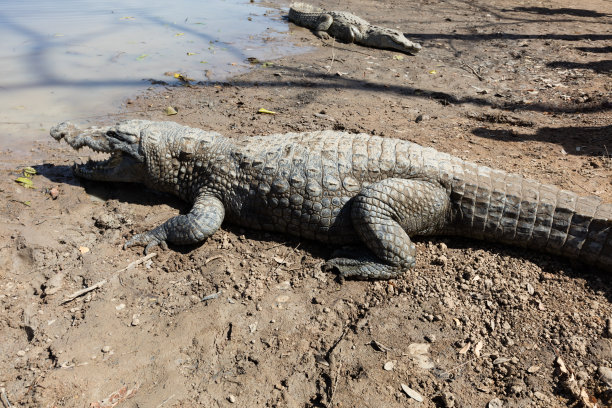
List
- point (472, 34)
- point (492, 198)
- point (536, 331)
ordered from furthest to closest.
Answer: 1. point (472, 34)
2. point (492, 198)
3. point (536, 331)

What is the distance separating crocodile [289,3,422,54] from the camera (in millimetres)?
9047

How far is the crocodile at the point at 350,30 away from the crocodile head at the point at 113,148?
6.65 metres

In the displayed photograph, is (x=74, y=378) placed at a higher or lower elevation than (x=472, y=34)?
lower

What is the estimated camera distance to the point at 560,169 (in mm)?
4562

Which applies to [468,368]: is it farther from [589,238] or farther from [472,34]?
[472,34]

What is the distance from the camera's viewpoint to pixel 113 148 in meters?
4.09

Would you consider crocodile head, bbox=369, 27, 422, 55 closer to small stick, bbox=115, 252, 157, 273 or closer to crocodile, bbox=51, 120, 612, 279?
crocodile, bbox=51, 120, 612, 279

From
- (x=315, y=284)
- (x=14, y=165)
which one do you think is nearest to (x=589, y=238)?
(x=315, y=284)

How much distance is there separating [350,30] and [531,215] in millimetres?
7614

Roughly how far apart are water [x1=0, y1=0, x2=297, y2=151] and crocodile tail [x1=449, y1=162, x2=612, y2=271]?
484 cm

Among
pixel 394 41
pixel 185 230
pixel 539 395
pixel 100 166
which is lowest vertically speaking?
pixel 539 395

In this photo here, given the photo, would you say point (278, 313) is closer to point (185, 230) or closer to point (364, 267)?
point (364, 267)

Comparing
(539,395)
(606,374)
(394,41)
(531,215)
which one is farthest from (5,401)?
(394,41)

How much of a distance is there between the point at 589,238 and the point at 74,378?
12.2 ft
